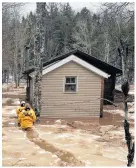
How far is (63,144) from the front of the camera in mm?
11602

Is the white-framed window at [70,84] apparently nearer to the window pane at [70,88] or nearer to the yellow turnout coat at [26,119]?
the window pane at [70,88]

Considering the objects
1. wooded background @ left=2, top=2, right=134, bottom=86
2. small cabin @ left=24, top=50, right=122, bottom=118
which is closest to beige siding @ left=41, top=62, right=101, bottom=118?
small cabin @ left=24, top=50, right=122, bottom=118

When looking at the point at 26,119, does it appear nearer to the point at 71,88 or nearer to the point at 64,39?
the point at 71,88

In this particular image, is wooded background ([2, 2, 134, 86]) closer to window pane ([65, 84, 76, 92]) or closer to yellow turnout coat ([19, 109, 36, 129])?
window pane ([65, 84, 76, 92])

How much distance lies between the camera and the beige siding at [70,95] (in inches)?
712

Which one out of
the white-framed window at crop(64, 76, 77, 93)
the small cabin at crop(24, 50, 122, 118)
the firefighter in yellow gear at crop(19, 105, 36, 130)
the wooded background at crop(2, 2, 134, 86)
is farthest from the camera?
the wooded background at crop(2, 2, 134, 86)

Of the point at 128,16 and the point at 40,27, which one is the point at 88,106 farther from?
the point at 128,16

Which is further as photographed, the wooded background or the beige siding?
the wooded background

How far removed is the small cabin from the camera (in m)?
18.0

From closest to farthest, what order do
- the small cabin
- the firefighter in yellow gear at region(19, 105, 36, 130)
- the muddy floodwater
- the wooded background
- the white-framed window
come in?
the muddy floodwater, the firefighter in yellow gear at region(19, 105, 36, 130), the small cabin, the white-framed window, the wooded background

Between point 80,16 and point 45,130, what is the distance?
45.8 meters

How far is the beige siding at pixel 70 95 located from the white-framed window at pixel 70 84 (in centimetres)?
19

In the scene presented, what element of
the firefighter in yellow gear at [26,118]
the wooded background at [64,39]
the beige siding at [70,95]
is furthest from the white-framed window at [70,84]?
the wooded background at [64,39]

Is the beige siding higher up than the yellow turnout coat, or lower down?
higher up
